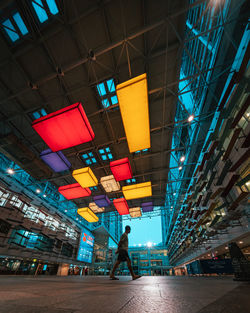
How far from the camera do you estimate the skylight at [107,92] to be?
8.45m

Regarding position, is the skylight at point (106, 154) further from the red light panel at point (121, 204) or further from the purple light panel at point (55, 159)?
the red light panel at point (121, 204)

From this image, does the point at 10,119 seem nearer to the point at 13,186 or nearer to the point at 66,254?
the point at 13,186

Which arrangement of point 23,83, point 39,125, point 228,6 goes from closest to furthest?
point 39,125, point 228,6, point 23,83

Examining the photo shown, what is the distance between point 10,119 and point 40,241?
14017 millimetres

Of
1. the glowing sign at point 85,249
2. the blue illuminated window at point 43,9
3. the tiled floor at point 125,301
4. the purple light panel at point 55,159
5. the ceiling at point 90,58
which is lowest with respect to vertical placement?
the tiled floor at point 125,301

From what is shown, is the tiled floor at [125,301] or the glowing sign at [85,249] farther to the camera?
the glowing sign at [85,249]

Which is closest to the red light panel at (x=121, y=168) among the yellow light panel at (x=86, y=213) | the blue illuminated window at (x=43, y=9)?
the yellow light panel at (x=86, y=213)

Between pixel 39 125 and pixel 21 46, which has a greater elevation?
pixel 21 46

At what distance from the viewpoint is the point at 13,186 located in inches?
549

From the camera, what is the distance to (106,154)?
12500 mm

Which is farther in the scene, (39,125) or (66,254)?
(66,254)

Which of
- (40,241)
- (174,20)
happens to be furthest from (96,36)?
(40,241)

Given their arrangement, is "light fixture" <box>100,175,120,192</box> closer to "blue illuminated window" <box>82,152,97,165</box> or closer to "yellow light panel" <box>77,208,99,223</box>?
"blue illuminated window" <box>82,152,97,165</box>

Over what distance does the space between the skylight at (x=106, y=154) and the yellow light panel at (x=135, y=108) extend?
19.6 ft
